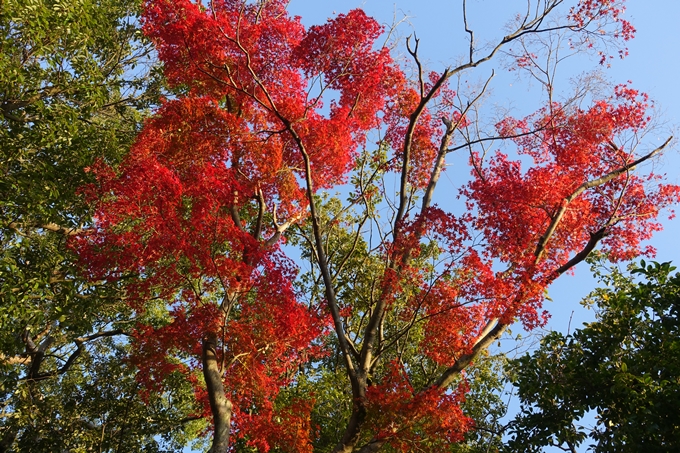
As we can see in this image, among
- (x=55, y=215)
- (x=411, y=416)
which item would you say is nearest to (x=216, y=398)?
(x=411, y=416)

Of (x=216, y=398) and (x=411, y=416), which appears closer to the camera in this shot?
(x=411, y=416)

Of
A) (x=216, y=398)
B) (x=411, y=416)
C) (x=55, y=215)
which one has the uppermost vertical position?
(x=55, y=215)

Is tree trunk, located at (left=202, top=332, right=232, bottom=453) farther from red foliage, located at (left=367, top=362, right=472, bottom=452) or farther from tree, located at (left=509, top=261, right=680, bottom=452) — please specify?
tree, located at (left=509, top=261, right=680, bottom=452)

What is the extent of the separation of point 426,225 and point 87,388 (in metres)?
7.47

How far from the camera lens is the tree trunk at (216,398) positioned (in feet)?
23.5

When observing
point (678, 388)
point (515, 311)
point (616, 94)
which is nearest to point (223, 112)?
point (515, 311)

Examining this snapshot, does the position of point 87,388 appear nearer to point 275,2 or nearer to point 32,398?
point 32,398

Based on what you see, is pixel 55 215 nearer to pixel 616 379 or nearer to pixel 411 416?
pixel 411 416

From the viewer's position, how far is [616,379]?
691 centimetres

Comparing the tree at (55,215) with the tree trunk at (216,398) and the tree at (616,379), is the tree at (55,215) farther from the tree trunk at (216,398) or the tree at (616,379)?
the tree at (616,379)

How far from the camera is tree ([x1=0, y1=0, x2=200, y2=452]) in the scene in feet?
30.0

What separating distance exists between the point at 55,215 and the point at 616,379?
9264 mm

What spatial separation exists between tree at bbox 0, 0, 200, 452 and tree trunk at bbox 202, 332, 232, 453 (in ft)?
8.27

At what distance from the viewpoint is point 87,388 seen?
433 inches
